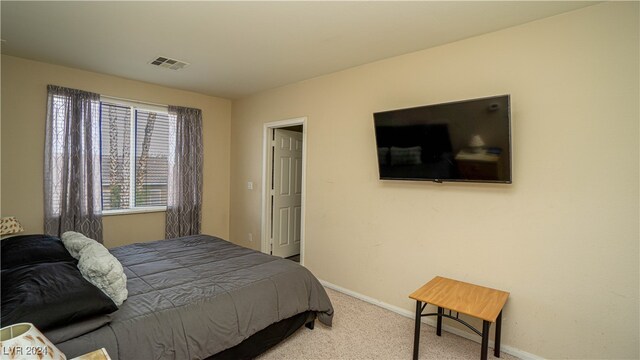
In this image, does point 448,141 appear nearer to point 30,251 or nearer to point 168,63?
point 168,63

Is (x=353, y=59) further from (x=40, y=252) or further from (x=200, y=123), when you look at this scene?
(x=40, y=252)

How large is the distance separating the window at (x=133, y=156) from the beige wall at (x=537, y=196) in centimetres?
277

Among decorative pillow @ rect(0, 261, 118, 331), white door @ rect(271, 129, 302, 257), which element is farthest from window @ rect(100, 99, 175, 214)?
decorative pillow @ rect(0, 261, 118, 331)

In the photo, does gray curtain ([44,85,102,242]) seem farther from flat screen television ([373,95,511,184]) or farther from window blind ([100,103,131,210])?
flat screen television ([373,95,511,184])

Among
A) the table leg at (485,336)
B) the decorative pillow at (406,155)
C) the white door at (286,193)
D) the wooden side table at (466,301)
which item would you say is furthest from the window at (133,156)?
the table leg at (485,336)

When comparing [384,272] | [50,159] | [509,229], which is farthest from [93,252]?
[509,229]

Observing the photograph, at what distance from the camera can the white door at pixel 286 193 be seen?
4555 millimetres

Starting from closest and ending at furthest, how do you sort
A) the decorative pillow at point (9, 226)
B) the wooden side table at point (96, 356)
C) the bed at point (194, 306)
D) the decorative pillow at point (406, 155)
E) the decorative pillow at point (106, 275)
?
the wooden side table at point (96, 356), the bed at point (194, 306), the decorative pillow at point (106, 275), the decorative pillow at point (406, 155), the decorative pillow at point (9, 226)

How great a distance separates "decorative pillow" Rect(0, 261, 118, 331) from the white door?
9.81ft

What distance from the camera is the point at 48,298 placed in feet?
4.65

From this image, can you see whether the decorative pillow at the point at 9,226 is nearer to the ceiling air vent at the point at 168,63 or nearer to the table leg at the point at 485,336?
the ceiling air vent at the point at 168,63

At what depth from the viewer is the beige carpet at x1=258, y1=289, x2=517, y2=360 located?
2.28 m

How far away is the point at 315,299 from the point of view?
254 cm

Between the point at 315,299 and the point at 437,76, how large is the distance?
2257 millimetres
